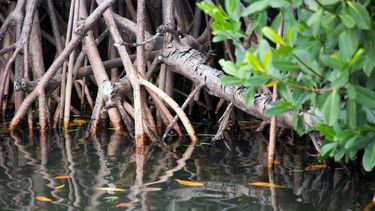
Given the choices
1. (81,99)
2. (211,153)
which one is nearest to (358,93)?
(211,153)

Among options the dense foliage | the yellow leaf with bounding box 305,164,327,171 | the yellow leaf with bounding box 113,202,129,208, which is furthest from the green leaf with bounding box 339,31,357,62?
the yellow leaf with bounding box 305,164,327,171

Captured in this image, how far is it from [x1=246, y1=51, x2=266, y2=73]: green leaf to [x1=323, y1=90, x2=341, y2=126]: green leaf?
0.20 meters

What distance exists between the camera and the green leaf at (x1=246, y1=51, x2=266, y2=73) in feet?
6.01

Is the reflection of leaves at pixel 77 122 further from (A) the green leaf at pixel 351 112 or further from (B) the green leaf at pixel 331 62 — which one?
(B) the green leaf at pixel 331 62

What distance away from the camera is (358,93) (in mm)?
1901

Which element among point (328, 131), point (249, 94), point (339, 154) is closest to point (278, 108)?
point (249, 94)

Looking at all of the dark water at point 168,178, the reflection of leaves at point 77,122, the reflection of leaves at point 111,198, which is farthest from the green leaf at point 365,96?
the reflection of leaves at point 77,122

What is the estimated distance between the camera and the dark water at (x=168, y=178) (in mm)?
3361

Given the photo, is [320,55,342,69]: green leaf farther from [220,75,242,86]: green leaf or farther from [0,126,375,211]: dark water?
[0,126,375,211]: dark water

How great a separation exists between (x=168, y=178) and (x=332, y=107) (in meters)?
2.12

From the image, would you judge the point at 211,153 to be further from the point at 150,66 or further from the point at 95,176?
the point at 150,66

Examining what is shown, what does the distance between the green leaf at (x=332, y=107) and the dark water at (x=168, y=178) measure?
4.78 feet

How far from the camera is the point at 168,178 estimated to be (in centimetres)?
388

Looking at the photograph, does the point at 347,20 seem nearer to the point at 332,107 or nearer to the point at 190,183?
the point at 332,107
